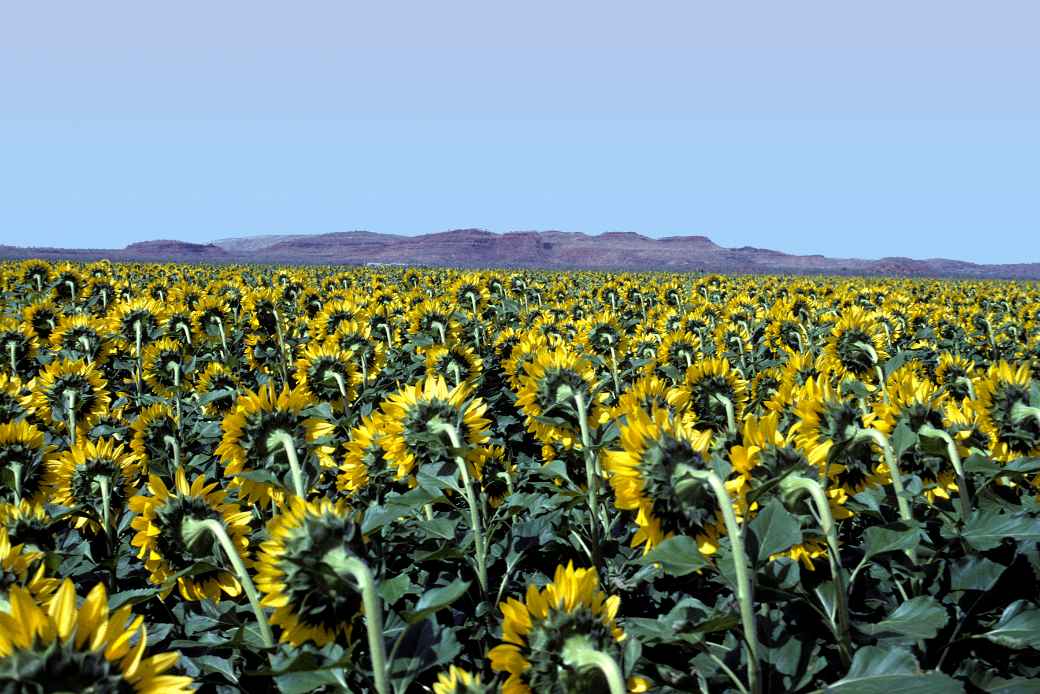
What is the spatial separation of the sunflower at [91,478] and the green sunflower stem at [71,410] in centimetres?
112

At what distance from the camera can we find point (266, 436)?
2.71 m

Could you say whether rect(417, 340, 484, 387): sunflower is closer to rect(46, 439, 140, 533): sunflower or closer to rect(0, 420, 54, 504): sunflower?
rect(46, 439, 140, 533): sunflower

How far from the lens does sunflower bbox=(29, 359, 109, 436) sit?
481 cm

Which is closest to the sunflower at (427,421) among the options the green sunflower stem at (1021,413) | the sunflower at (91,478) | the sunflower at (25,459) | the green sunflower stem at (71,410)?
the sunflower at (91,478)

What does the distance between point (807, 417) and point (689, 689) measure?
121cm

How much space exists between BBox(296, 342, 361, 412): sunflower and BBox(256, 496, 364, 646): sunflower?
2698 mm

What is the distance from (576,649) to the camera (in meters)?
1.35

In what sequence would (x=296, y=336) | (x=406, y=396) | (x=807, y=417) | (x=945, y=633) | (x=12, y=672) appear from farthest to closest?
(x=296, y=336) → (x=406, y=396) → (x=807, y=417) → (x=945, y=633) → (x=12, y=672)

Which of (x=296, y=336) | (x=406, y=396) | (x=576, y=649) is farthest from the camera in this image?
(x=296, y=336)

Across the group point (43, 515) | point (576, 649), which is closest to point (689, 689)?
point (576, 649)

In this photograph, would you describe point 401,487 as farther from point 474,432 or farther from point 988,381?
point 988,381

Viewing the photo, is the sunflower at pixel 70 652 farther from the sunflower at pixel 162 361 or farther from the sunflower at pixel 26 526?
the sunflower at pixel 162 361

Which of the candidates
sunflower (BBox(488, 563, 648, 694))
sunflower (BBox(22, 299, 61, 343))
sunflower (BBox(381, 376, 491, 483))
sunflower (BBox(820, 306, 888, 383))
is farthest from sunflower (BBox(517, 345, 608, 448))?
sunflower (BBox(22, 299, 61, 343))

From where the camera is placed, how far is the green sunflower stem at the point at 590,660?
1190 mm
